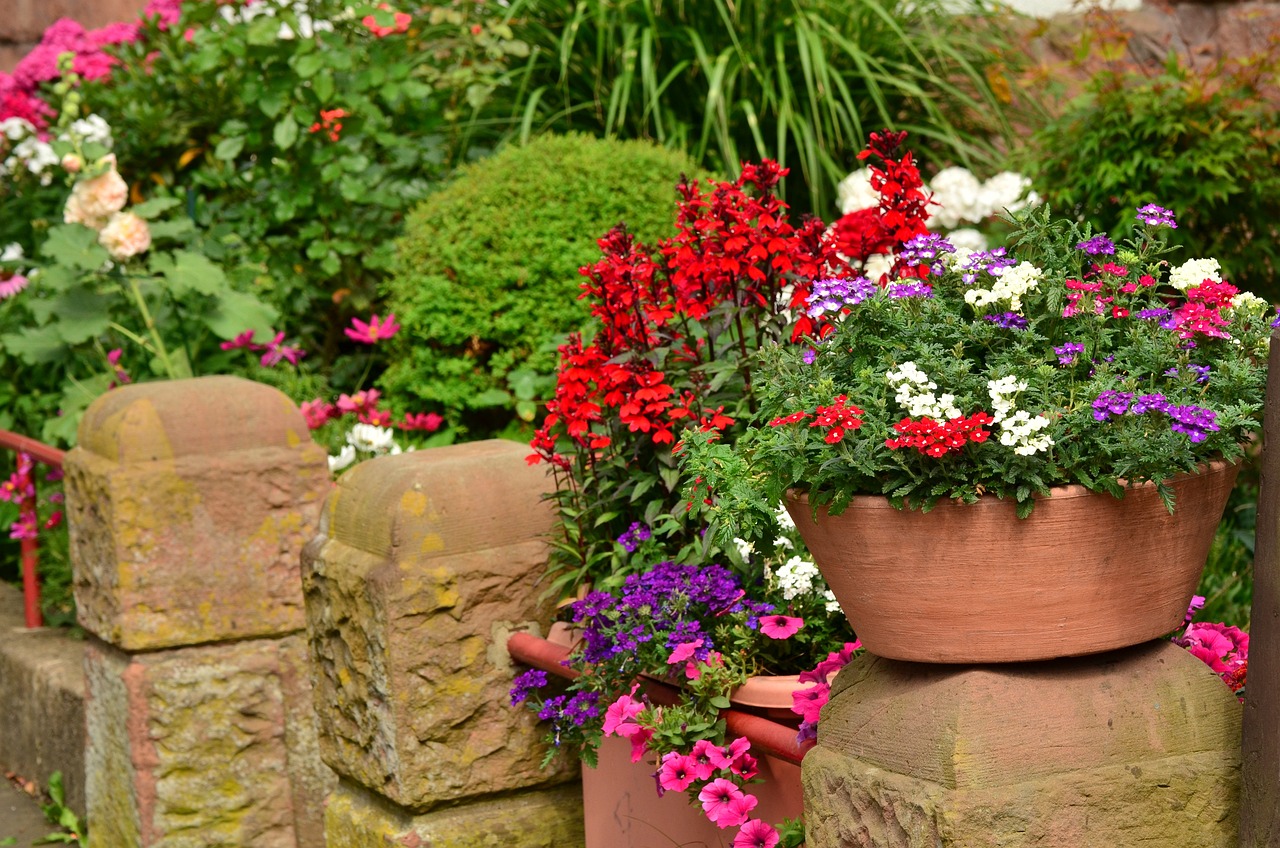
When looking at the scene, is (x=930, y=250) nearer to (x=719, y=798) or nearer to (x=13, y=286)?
(x=719, y=798)

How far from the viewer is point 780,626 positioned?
7.06 feet

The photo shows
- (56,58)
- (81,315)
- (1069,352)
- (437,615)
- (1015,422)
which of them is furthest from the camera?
(56,58)

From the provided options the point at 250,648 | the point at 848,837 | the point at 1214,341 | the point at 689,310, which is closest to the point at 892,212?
the point at 689,310

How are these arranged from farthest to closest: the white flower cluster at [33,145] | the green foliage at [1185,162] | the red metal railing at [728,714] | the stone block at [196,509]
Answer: the white flower cluster at [33,145] < the green foliage at [1185,162] < the stone block at [196,509] < the red metal railing at [728,714]

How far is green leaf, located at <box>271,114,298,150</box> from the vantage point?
490cm

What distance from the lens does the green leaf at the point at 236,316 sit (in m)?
4.52

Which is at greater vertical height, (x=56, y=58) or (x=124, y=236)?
(x=56, y=58)

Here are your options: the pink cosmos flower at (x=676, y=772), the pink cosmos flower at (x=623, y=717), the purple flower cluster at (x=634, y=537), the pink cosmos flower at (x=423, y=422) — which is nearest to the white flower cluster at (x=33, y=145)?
the pink cosmos flower at (x=423, y=422)

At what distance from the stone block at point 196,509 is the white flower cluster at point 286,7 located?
2.07 m

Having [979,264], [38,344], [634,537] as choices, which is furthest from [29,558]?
[979,264]

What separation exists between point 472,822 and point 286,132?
2991 mm

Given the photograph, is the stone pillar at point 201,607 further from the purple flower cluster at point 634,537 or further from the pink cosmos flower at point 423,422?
the purple flower cluster at point 634,537

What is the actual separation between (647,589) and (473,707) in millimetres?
544

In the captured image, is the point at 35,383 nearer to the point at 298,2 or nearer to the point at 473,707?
the point at 298,2
